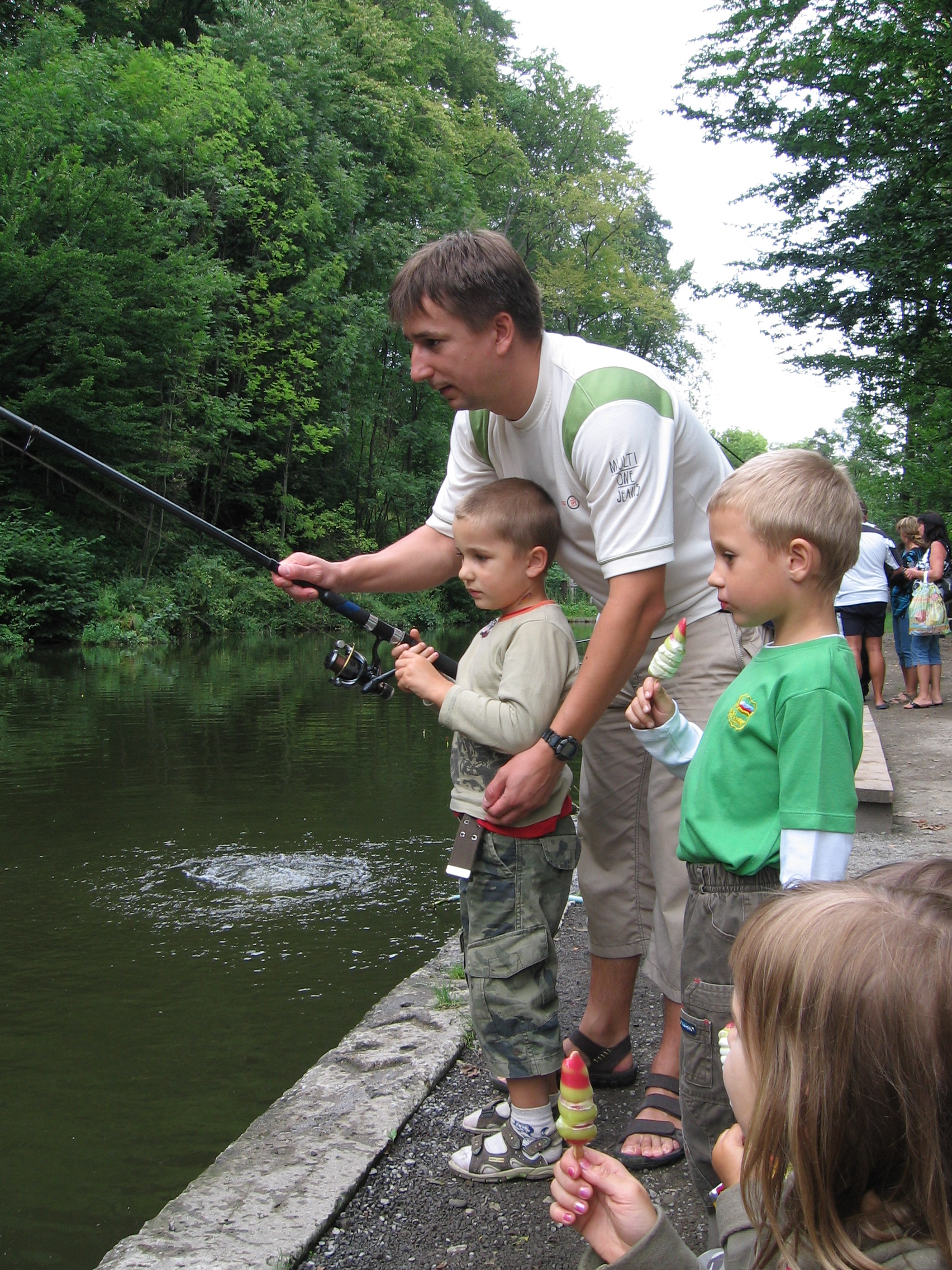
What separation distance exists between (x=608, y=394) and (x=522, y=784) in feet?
2.74

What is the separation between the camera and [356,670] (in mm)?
3148

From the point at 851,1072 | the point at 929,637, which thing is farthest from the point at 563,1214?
the point at 929,637

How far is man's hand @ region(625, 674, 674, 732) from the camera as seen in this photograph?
2.06 meters

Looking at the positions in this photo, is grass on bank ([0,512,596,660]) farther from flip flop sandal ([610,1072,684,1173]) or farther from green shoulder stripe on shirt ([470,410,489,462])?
flip flop sandal ([610,1072,684,1173])

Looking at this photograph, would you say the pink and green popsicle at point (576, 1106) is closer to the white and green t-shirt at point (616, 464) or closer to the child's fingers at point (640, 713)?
the child's fingers at point (640, 713)

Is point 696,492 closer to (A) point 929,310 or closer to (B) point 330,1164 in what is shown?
(B) point 330,1164

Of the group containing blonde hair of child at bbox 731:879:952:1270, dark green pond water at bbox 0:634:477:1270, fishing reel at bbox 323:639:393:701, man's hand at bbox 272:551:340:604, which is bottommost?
dark green pond water at bbox 0:634:477:1270

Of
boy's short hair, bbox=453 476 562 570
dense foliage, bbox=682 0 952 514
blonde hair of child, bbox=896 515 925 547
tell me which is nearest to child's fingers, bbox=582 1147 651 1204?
boy's short hair, bbox=453 476 562 570

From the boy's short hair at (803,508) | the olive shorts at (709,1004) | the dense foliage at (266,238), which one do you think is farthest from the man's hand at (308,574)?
the dense foliage at (266,238)

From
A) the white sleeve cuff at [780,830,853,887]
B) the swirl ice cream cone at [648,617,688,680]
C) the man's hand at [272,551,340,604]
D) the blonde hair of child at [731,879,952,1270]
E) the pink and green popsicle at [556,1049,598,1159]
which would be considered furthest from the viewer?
the man's hand at [272,551,340,604]

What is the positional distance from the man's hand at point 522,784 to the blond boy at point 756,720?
1.05 ft

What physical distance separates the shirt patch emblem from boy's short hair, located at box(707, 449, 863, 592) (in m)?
0.25

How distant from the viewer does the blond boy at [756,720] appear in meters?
1.84

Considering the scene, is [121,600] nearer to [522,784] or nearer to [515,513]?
[515,513]
